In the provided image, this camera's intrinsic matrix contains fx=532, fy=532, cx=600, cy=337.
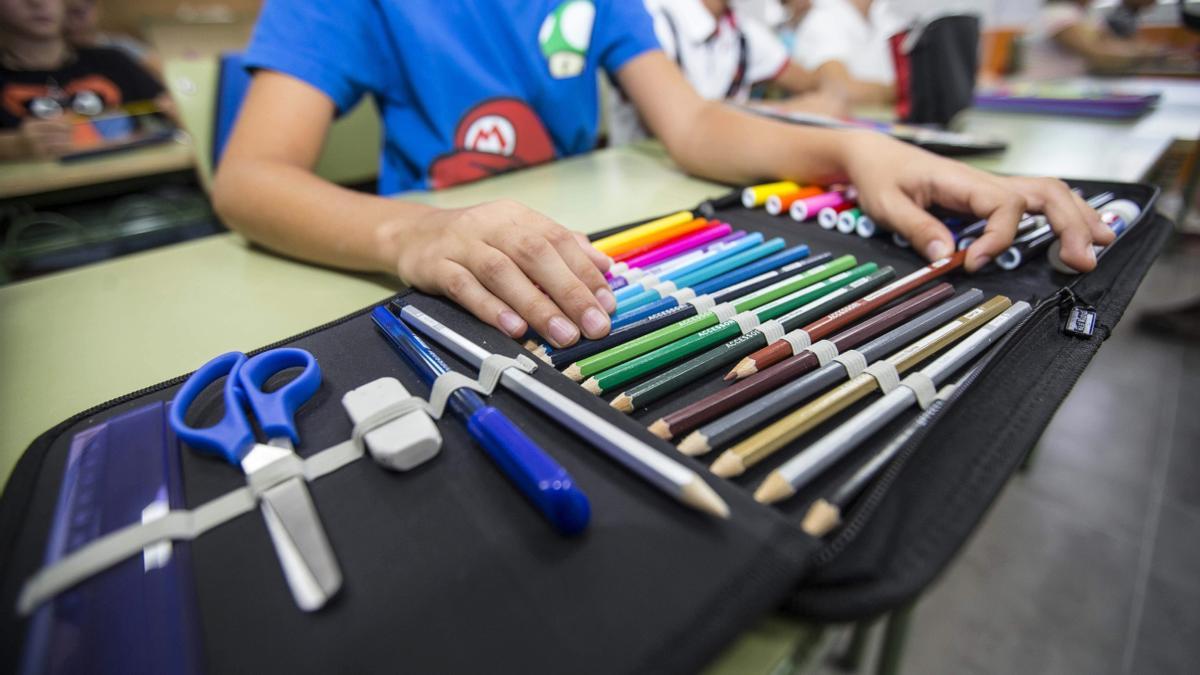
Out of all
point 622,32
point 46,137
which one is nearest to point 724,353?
point 622,32

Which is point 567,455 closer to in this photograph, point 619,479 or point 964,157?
point 619,479

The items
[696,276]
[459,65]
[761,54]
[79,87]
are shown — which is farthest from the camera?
[79,87]

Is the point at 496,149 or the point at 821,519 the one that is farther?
the point at 496,149

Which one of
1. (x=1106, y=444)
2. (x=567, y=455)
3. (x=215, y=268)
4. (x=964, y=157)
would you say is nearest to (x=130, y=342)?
(x=215, y=268)

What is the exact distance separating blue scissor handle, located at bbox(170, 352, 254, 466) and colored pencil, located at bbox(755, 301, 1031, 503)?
223mm

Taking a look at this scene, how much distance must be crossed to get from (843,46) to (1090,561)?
158 centimetres

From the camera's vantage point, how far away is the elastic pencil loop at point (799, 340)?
30cm

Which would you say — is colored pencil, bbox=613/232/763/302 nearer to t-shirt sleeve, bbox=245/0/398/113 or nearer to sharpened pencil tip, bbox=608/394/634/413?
sharpened pencil tip, bbox=608/394/634/413

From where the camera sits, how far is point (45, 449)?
0.25m

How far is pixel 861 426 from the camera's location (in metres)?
0.23

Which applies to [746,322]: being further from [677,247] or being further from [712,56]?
[712,56]

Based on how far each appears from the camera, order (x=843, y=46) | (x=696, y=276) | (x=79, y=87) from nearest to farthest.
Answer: (x=696, y=276) < (x=79, y=87) < (x=843, y=46)

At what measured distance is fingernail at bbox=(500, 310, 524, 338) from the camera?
0.32 meters

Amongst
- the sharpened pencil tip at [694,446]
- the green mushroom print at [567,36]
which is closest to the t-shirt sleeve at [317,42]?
the green mushroom print at [567,36]
